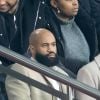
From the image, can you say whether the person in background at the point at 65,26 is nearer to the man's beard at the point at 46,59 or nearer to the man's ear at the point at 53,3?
the man's ear at the point at 53,3

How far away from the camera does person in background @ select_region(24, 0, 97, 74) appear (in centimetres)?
548

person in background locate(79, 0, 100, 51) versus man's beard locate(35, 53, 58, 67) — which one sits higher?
man's beard locate(35, 53, 58, 67)

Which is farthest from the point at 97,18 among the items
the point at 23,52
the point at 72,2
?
the point at 23,52

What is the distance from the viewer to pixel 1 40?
536 centimetres

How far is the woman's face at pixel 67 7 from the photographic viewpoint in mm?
5625

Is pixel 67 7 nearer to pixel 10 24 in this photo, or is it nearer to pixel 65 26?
pixel 65 26

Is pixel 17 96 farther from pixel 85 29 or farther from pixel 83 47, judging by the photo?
pixel 85 29

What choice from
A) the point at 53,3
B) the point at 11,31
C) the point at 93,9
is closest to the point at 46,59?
the point at 11,31

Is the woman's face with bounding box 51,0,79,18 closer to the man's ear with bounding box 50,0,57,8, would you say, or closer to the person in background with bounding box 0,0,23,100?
the man's ear with bounding box 50,0,57,8

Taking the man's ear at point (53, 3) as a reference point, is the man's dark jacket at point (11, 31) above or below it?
below

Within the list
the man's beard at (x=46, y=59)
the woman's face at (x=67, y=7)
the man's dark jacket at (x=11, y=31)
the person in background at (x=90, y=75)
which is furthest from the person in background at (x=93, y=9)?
the man's beard at (x=46, y=59)

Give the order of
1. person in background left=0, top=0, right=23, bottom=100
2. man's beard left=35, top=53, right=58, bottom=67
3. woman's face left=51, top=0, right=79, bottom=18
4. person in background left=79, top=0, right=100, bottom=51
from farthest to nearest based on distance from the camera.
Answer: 1. person in background left=79, top=0, right=100, bottom=51
2. woman's face left=51, top=0, right=79, bottom=18
3. person in background left=0, top=0, right=23, bottom=100
4. man's beard left=35, top=53, right=58, bottom=67

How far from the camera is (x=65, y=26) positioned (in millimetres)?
5668

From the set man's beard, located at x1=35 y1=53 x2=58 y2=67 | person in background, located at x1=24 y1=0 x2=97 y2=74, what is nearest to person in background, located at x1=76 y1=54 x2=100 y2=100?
man's beard, located at x1=35 y1=53 x2=58 y2=67
